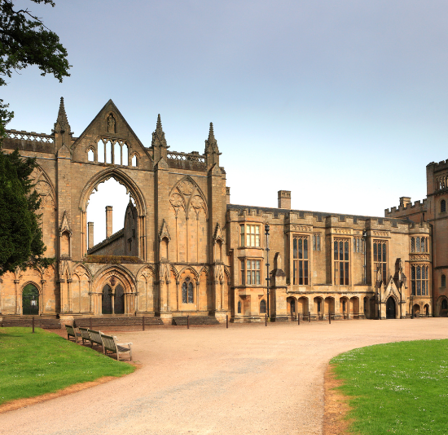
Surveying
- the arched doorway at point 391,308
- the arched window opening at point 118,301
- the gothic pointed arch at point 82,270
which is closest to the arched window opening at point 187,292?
the gothic pointed arch at point 82,270

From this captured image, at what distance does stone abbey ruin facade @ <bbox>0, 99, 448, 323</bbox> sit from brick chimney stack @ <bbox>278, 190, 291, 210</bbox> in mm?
140

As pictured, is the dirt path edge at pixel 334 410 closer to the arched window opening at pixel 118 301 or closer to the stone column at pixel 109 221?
the arched window opening at pixel 118 301

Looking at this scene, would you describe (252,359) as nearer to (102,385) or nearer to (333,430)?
(102,385)

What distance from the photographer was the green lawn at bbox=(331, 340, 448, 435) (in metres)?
9.05

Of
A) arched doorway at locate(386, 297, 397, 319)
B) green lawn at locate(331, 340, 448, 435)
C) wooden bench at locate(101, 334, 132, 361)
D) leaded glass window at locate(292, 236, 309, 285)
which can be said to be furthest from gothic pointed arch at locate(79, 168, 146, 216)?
green lawn at locate(331, 340, 448, 435)

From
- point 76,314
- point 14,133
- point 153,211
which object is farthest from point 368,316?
point 14,133

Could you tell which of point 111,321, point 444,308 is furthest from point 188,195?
point 444,308

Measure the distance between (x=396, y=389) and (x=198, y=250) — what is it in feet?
108

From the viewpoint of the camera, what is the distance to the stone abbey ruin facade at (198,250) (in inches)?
1510

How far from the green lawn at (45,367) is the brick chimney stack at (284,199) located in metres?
37.2

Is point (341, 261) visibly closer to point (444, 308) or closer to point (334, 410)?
point (444, 308)

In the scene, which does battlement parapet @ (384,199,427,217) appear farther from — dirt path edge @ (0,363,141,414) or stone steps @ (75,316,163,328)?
dirt path edge @ (0,363,141,414)

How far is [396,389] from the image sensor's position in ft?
38.2

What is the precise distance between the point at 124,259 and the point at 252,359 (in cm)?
2450
